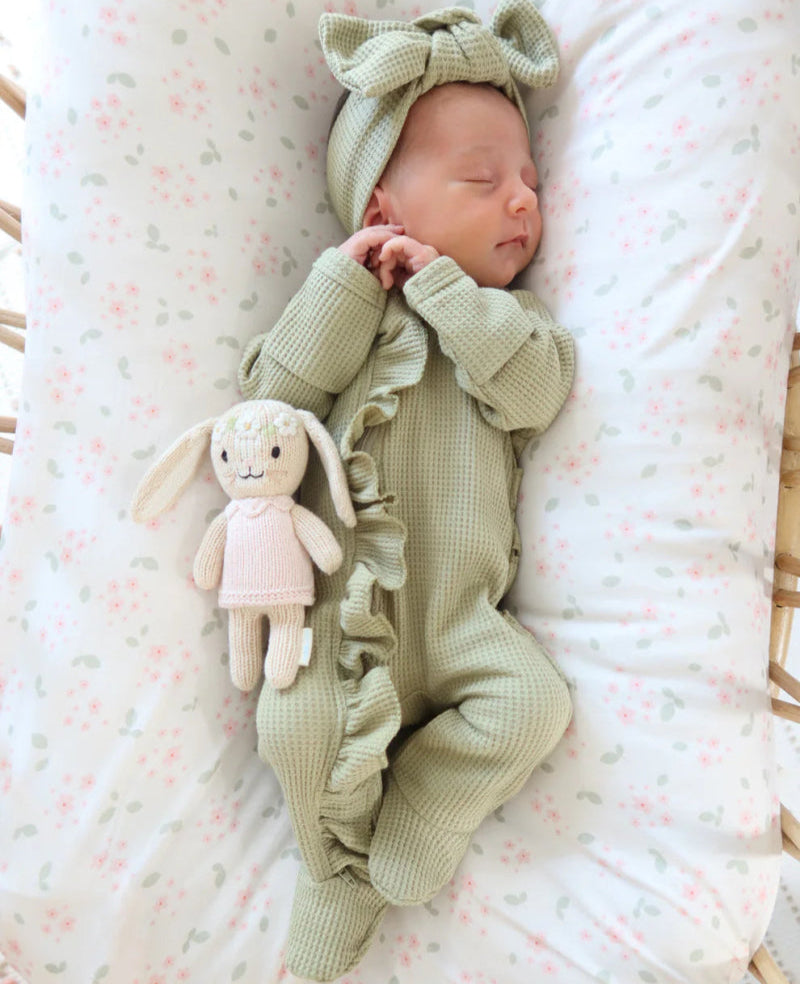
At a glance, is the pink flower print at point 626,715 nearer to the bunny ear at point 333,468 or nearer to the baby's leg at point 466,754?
the baby's leg at point 466,754

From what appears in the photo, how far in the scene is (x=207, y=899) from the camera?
2.80ft

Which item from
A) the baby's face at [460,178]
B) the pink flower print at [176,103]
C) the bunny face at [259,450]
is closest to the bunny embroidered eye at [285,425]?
the bunny face at [259,450]

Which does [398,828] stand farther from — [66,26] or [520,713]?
[66,26]

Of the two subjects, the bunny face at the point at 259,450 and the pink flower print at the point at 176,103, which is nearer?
the bunny face at the point at 259,450

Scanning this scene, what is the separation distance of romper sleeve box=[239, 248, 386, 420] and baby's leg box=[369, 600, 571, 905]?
11.7 inches

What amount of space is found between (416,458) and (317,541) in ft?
0.47

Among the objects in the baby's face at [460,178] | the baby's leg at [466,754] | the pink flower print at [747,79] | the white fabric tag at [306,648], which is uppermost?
the pink flower print at [747,79]

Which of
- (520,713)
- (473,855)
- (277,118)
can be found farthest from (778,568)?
(277,118)

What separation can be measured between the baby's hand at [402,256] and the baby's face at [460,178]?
0.11 ft

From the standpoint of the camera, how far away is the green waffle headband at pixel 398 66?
89 cm

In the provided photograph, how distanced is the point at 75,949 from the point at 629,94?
1.01 metres

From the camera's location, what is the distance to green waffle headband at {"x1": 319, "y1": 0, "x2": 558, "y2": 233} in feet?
2.92

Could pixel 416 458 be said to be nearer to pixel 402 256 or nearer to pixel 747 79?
pixel 402 256

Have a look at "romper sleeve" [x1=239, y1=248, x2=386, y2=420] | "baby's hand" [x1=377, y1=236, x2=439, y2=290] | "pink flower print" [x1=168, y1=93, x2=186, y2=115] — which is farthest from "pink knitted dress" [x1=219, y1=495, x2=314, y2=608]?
"pink flower print" [x1=168, y1=93, x2=186, y2=115]
